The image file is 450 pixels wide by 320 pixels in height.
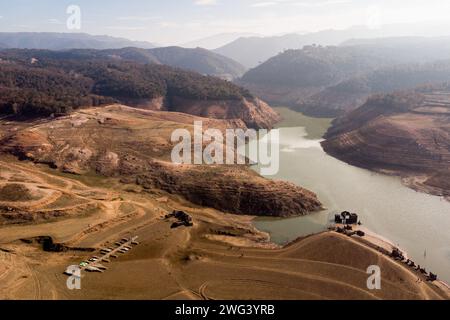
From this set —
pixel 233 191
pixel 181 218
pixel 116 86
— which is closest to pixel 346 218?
pixel 233 191

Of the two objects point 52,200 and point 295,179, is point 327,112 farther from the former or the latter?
point 52,200

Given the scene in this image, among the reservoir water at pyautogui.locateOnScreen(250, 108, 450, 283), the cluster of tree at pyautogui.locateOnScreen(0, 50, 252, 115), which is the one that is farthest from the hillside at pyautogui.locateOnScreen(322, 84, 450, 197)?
the cluster of tree at pyautogui.locateOnScreen(0, 50, 252, 115)

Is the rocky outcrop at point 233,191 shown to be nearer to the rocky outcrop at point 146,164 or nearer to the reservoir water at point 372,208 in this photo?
the rocky outcrop at point 146,164

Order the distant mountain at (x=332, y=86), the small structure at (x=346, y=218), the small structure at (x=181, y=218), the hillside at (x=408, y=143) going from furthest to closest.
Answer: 1. the distant mountain at (x=332, y=86)
2. the hillside at (x=408, y=143)
3. the small structure at (x=346, y=218)
4. the small structure at (x=181, y=218)

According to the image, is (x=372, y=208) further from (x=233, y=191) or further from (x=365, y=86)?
(x=365, y=86)

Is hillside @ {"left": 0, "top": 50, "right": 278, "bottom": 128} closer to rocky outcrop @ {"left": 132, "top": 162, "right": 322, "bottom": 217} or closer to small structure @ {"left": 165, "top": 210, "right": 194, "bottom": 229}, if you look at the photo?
rocky outcrop @ {"left": 132, "top": 162, "right": 322, "bottom": 217}

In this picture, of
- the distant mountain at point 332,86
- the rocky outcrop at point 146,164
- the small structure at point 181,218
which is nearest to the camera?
the small structure at point 181,218

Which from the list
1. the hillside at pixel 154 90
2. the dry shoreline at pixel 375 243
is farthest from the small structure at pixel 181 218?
the hillside at pixel 154 90
